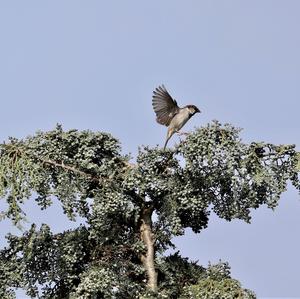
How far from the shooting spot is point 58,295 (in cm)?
1416

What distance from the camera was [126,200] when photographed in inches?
542

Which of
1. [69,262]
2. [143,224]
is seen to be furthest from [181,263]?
[69,262]

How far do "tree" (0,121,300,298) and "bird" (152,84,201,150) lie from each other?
715 mm

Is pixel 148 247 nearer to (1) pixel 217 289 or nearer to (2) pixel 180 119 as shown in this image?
(1) pixel 217 289

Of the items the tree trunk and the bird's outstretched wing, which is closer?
the tree trunk

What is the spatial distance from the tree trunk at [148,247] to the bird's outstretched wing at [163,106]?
4.87 ft

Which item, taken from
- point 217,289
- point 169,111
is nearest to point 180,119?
point 169,111

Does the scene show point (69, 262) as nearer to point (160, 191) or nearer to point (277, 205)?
point (160, 191)

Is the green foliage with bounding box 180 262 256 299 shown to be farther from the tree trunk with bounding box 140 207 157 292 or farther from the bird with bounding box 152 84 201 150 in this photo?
the bird with bounding box 152 84 201 150

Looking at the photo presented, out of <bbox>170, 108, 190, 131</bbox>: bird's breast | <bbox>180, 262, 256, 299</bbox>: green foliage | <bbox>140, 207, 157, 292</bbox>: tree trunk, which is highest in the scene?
<bbox>170, 108, 190, 131</bbox>: bird's breast

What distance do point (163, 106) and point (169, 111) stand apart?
4.9 inches

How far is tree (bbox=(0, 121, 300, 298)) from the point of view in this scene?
1362 centimetres

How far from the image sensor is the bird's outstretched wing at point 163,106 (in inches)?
573

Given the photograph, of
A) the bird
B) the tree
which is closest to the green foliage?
the tree
